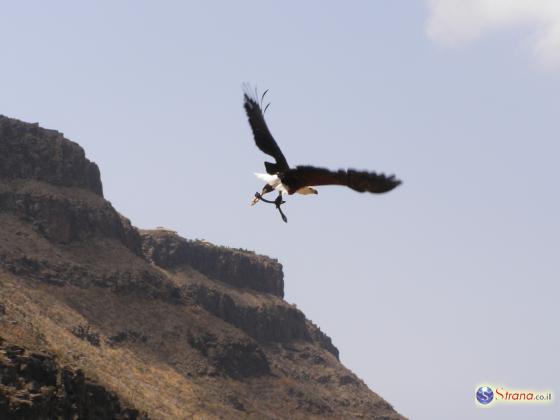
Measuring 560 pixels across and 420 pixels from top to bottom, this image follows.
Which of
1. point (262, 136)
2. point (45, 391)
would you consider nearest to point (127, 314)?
point (45, 391)

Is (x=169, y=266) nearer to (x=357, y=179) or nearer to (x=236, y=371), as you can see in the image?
(x=236, y=371)

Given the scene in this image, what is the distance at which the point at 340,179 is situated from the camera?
10078mm

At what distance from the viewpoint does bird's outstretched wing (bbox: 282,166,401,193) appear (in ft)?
32.2

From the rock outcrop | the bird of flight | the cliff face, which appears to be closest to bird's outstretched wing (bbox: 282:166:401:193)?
the bird of flight

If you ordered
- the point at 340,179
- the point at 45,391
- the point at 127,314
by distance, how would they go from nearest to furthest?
the point at 340,179, the point at 45,391, the point at 127,314

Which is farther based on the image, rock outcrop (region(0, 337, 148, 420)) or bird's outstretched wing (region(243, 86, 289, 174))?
rock outcrop (region(0, 337, 148, 420))

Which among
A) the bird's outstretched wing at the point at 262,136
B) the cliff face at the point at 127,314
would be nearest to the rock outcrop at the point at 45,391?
the cliff face at the point at 127,314

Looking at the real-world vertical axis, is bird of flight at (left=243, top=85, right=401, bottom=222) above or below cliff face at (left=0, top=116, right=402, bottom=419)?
below

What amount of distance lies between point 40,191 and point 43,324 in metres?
30.3

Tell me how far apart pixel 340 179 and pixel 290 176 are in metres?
0.72

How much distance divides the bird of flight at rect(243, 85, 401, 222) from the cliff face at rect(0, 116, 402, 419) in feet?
142

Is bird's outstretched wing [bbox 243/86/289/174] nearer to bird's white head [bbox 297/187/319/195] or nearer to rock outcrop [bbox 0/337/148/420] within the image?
bird's white head [bbox 297/187/319/195]

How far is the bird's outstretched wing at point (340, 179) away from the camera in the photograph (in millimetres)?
→ 9805

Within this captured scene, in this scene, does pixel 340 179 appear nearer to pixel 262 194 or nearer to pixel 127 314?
pixel 262 194
